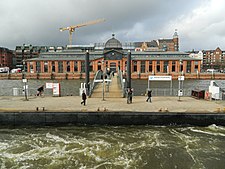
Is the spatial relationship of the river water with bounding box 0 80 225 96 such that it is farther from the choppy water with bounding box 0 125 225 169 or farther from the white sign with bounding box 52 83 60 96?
the choppy water with bounding box 0 125 225 169

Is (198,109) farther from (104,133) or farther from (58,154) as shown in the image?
(58,154)

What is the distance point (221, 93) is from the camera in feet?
73.4

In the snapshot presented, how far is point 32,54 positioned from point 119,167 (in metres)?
156

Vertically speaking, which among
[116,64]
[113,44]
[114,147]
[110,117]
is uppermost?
[113,44]

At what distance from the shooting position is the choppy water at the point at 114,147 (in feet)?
34.9

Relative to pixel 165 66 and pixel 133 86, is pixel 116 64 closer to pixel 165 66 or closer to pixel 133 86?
pixel 165 66

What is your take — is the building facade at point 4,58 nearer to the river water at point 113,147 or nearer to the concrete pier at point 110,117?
the concrete pier at point 110,117

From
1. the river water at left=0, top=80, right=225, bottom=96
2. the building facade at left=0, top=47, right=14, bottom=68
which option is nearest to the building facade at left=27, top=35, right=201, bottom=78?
the river water at left=0, top=80, right=225, bottom=96

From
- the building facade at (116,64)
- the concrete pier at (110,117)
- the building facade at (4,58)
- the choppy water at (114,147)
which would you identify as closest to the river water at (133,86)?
the concrete pier at (110,117)

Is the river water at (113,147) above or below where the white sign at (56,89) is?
below

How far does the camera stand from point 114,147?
12.5m

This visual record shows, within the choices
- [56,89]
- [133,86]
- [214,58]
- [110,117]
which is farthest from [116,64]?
[214,58]

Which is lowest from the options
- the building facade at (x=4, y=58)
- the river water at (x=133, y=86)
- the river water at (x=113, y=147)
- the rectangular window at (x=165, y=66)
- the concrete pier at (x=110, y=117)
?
the river water at (x=113, y=147)

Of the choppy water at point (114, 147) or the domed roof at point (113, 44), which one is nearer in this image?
the choppy water at point (114, 147)
